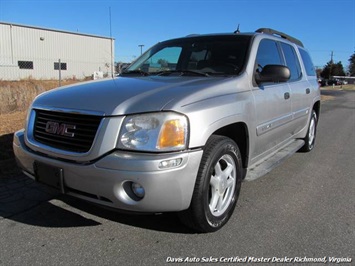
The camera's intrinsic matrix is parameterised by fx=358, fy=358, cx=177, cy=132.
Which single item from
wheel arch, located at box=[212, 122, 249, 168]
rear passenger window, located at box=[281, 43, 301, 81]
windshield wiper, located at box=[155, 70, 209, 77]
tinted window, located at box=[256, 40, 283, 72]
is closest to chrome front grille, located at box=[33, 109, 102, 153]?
wheel arch, located at box=[212, 122, 249, 168]

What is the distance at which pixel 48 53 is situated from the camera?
41.3 m

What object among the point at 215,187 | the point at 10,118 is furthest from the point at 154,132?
the point at 10,118

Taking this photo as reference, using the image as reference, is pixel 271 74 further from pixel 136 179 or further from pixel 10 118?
pixel 10 118

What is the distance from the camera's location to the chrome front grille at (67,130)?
2.83m

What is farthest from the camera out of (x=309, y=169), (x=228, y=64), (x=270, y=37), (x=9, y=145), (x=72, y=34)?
(x=72, y=34)

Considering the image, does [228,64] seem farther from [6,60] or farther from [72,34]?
[72,34]

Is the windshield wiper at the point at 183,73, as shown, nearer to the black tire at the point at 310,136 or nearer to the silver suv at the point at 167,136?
the silver suv at the point at 167,136

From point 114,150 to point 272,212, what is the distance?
1.97m

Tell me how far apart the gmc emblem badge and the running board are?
1.86 meters

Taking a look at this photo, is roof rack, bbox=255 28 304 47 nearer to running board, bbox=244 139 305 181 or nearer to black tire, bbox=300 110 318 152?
black tire, bbox=300 110 318 152

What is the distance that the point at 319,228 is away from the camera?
11.3ft

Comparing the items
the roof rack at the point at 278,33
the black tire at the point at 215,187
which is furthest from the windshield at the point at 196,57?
the black tire at the point at 215,187

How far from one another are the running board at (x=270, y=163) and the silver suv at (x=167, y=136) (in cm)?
2

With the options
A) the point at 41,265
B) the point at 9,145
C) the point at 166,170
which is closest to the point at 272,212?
the point at 166,170
